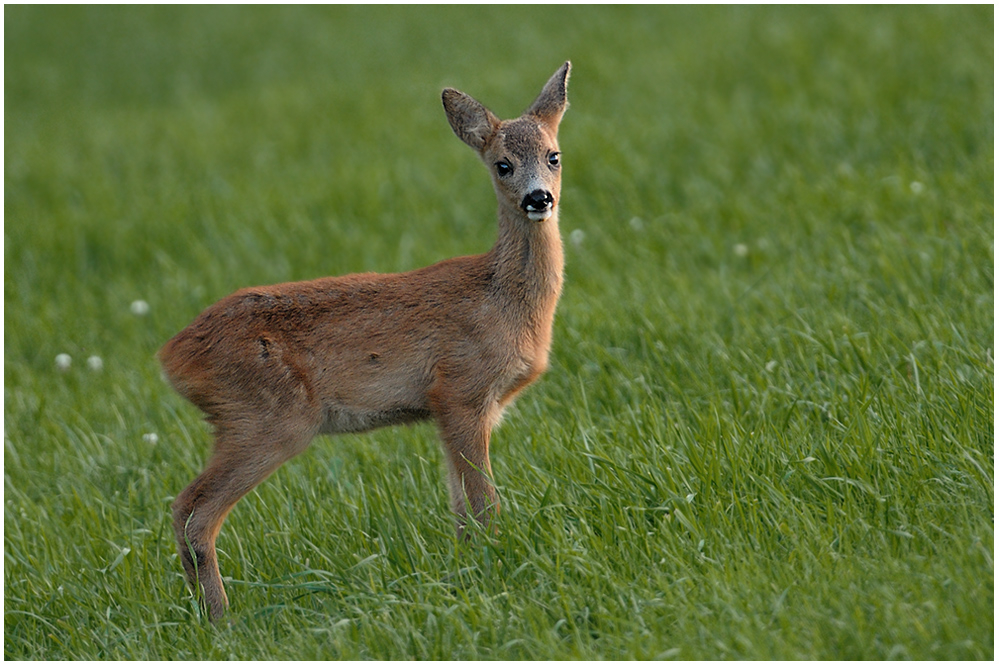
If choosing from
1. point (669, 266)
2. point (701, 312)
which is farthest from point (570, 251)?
point (701, 312)

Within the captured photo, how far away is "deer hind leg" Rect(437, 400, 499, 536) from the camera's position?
4234 millimetres

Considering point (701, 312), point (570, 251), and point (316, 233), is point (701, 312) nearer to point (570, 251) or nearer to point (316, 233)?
point (570, 251)

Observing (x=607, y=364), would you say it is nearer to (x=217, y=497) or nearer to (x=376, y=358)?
(x=376, y=358)

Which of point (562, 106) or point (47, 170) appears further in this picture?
point (47, 170)

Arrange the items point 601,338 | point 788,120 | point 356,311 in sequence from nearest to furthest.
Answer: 1. point 356,311
2. point 601,338
3. point 788,120

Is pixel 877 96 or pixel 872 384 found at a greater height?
pixel 877 96

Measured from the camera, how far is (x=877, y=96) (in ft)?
29.7

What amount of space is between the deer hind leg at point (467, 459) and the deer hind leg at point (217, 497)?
22.2 inches

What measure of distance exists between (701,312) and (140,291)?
4328mm

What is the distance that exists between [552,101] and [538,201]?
2.22ft

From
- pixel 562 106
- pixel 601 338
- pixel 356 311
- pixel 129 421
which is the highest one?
pixel 562 106

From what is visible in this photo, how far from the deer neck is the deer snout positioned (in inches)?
8.7

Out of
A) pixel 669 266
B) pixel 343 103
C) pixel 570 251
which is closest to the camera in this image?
pixel 669 266

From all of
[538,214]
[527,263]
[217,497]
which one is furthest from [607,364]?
[217,497]
